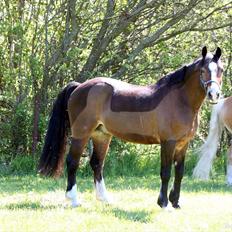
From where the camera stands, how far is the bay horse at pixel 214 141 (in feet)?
32.7

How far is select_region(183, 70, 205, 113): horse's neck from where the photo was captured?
23.0 ft

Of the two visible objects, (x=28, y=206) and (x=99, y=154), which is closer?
(x=28, y=206)

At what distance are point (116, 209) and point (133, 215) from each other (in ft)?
1.54

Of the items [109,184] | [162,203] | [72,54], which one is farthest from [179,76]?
[72,54]

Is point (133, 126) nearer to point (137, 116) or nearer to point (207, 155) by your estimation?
point (137, 116)

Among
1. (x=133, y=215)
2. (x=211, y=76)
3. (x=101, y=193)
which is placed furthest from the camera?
(x=101, y=193)

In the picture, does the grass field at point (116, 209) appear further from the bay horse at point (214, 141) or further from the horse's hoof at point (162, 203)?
the bay horse at point (214, 141)

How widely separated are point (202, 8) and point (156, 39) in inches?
57.0

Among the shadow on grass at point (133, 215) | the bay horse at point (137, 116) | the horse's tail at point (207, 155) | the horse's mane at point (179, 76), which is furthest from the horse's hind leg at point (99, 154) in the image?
the horse's tail at point (207, 155)

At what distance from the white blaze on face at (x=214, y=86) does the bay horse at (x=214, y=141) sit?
11.6 feet

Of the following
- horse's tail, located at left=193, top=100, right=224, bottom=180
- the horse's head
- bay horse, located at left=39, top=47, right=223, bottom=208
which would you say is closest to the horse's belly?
bay horse, located at left=39, top=47, right=223, bottom=208

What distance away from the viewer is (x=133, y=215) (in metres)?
6.53

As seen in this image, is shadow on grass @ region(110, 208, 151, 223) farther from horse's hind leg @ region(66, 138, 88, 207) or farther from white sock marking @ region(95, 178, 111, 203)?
horse's hind leg @ region(66, 138, 88, 207)

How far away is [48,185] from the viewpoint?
959 centimetres
